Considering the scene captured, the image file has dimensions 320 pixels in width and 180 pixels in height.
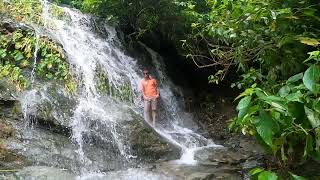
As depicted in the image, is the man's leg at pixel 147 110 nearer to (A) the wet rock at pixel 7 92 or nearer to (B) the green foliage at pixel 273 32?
(A) the wet rock at pixel 7 92

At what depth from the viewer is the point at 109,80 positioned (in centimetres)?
932

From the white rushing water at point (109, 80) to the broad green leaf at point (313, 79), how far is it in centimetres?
528

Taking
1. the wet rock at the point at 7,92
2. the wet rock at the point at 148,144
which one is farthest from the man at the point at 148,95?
the wet rock at the point at 7,92

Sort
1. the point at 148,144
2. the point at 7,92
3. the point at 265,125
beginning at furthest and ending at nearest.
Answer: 1. the point at 148,144
2. the point at 7,92
3. the point at 265,125

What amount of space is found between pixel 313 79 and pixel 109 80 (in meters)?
7.60

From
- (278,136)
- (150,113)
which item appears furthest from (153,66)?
(278,136)

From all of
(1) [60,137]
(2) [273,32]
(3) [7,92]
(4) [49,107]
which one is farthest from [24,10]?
(2) [273,32]

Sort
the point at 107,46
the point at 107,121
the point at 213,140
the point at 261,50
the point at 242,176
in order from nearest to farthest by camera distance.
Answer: the point at 261,50, the point at 242,176, the point at 107,121, the point at 213,140, the point at 107,46

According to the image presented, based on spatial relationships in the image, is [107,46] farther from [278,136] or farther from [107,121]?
[278,136]

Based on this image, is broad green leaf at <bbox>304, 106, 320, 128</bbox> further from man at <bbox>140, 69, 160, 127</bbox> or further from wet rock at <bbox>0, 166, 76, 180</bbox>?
man at <bbox>140, 69, 160, 127</bbox>

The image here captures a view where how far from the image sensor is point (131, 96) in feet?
31.6

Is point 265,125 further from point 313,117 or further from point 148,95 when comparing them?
point 148,95

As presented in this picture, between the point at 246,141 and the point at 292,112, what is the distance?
6929mm

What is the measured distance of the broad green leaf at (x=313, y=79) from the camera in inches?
77.0
